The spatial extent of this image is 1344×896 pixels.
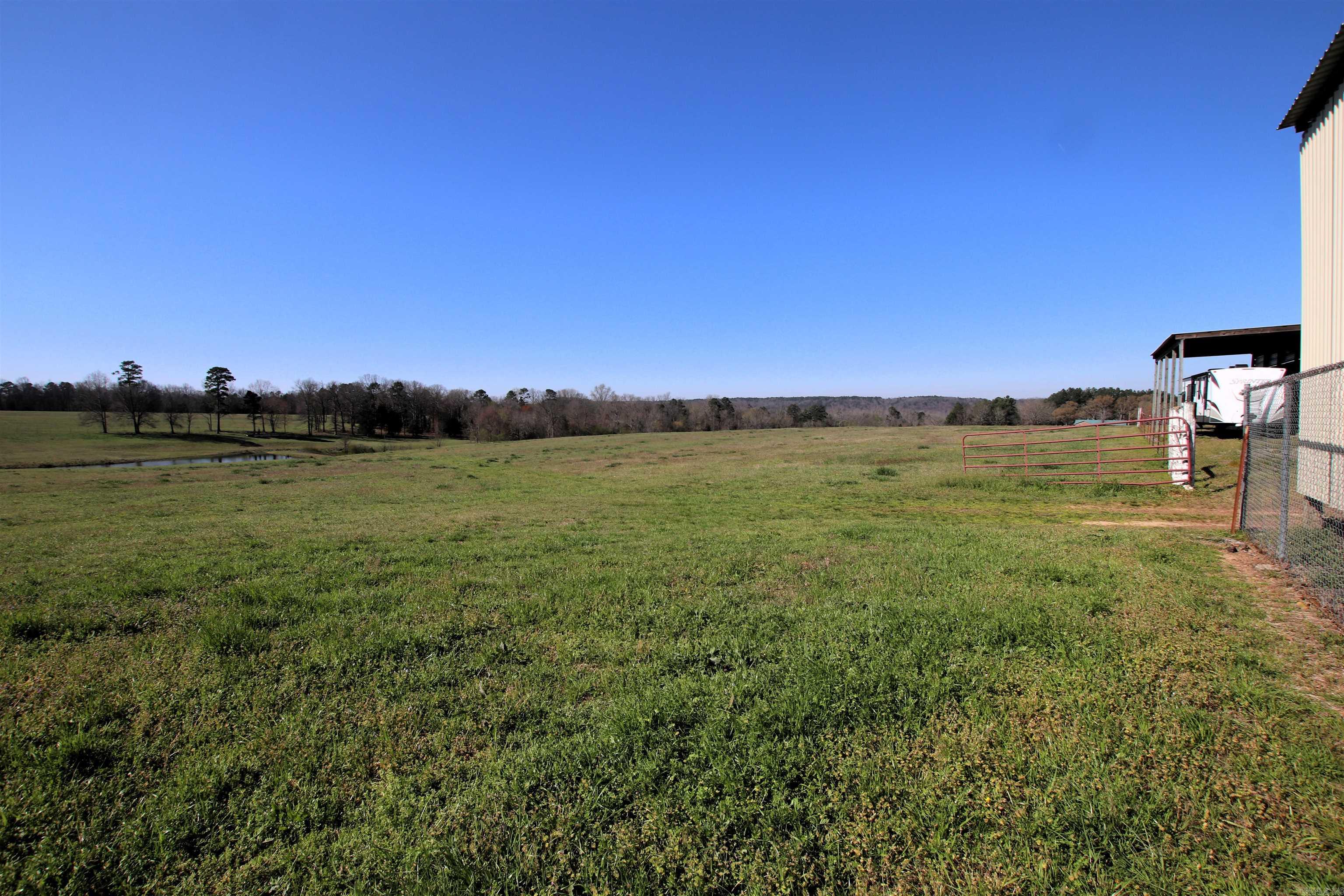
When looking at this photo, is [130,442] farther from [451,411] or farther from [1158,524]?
[1158,524]

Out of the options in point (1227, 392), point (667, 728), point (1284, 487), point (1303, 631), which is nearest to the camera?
point (667, 728)

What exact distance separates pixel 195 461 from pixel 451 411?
44862mm

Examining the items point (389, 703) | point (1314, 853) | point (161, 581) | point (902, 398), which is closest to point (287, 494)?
point (161, 581)

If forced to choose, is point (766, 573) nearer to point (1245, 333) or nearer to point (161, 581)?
point (161, 581)

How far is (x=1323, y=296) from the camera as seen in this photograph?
8.03 metres

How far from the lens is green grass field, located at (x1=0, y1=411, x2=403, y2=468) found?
167ft

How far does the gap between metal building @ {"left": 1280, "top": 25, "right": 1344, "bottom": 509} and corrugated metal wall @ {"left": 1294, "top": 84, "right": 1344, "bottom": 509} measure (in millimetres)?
13

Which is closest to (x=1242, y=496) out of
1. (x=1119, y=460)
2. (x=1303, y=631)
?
(x=1303, y=631)

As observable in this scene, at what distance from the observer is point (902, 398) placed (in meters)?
157

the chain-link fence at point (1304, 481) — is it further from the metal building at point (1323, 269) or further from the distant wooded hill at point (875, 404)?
the distant wooded hill at point (875, 404)

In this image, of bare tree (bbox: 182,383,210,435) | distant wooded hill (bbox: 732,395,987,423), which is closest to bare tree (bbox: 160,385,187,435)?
bare tree (bbox: 182,383,210,435)

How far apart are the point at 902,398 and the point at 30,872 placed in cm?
16986

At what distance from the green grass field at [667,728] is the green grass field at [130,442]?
57.2 metres

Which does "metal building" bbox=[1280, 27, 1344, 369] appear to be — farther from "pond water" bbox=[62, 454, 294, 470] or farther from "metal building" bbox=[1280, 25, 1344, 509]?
"pond water" bbox=[62, 454, 294, 470]
